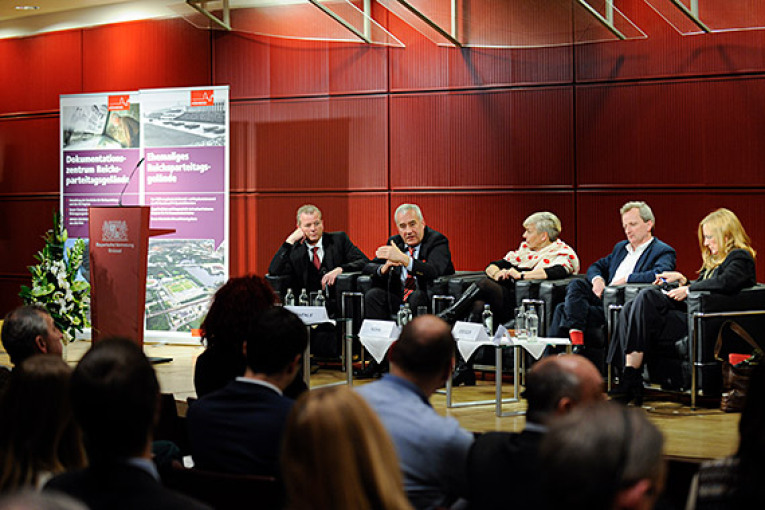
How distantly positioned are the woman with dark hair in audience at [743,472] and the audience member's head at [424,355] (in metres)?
0.89

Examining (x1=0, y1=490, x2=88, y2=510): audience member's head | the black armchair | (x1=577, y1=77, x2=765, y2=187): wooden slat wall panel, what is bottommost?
the black armchair

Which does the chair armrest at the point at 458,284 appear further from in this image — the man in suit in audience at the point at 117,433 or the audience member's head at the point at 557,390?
the man in suit in audience at the point at 117,433

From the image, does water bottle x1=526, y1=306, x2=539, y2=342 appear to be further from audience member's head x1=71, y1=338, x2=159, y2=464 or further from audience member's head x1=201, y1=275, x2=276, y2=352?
audience member's head x1=71, y1=338, x2=159, y2=464

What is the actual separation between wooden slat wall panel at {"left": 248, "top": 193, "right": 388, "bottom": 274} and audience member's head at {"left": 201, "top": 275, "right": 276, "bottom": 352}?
4837 mm

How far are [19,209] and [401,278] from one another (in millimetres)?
5097

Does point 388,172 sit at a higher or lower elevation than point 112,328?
higher

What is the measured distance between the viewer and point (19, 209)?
10.1 metres

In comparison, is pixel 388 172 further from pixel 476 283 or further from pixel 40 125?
pixel 40 125

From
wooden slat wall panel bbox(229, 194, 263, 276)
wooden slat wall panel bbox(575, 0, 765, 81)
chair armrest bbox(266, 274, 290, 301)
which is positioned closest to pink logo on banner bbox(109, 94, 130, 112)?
wooden slat wall panel bbox(229, 194, 263, 276)

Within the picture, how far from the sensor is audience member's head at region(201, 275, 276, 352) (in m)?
3.46

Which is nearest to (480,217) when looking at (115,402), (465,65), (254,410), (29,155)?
(465,65)

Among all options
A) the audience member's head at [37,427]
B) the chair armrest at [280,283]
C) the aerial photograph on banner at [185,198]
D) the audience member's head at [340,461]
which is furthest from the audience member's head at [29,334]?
the aerial photograph on banner at [185,198]

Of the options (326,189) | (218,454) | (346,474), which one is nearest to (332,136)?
(326,189)

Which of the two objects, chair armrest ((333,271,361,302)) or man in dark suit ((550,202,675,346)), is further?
chair armrest ((333,271,361,302))
